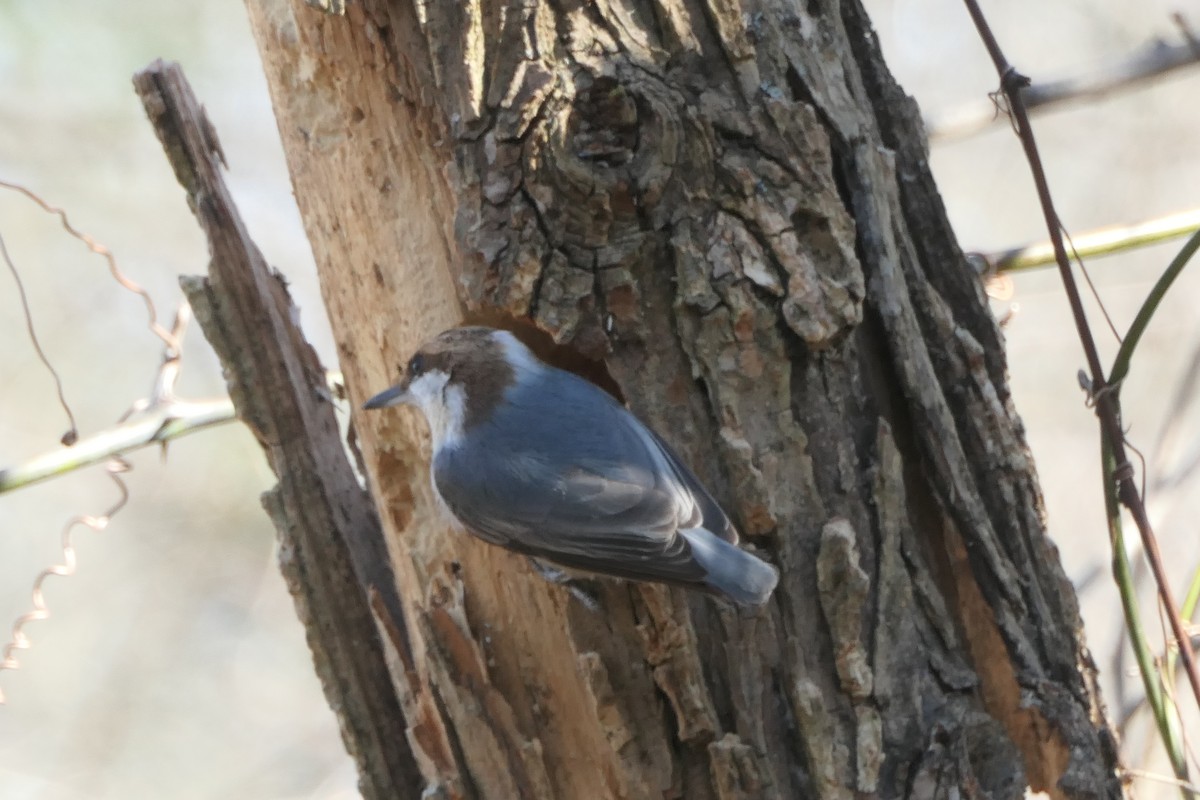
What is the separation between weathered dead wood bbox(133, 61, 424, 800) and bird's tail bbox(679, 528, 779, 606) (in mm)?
712

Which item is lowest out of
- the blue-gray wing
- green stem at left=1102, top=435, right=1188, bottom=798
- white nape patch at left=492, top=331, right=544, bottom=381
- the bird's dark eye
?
green stem at left=1102, top=435, right=1188, bottom=798

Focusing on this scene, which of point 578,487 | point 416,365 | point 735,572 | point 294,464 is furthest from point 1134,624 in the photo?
point 294,464

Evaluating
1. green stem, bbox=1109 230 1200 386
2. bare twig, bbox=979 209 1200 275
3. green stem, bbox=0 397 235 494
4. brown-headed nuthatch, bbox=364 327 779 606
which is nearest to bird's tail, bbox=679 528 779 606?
brown-headed nuthatch, bbox=364 327 779 606

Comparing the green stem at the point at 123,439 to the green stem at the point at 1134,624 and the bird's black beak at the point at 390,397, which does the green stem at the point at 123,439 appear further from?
the green stem at the point at 1134,624

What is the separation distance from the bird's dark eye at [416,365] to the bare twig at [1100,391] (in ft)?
3.41

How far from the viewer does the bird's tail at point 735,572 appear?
1562mm

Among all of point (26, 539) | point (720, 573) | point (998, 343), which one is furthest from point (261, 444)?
point (26, 539)

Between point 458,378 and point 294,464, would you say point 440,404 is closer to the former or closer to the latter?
point 458,378

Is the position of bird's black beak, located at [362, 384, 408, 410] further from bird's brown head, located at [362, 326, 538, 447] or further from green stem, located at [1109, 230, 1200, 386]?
green stem, located at [1109, 230, 1200, 386]

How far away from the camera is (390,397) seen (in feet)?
6.28

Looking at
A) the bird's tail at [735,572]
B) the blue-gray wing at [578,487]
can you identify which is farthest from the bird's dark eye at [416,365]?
the bird's tail at [735,572]

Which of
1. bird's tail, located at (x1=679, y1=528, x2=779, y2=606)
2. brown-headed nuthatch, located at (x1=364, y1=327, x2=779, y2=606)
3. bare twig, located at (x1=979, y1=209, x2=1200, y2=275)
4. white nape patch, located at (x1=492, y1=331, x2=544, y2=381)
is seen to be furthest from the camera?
bare twig, located at (x1=979, y1=209, x2=1200, y2=275)

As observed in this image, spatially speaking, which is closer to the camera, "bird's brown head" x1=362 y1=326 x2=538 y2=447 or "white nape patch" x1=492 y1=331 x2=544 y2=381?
"bird's brown head" x1=362 y1=326 x2=538 y2=447

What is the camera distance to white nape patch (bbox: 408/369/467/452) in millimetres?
1914
